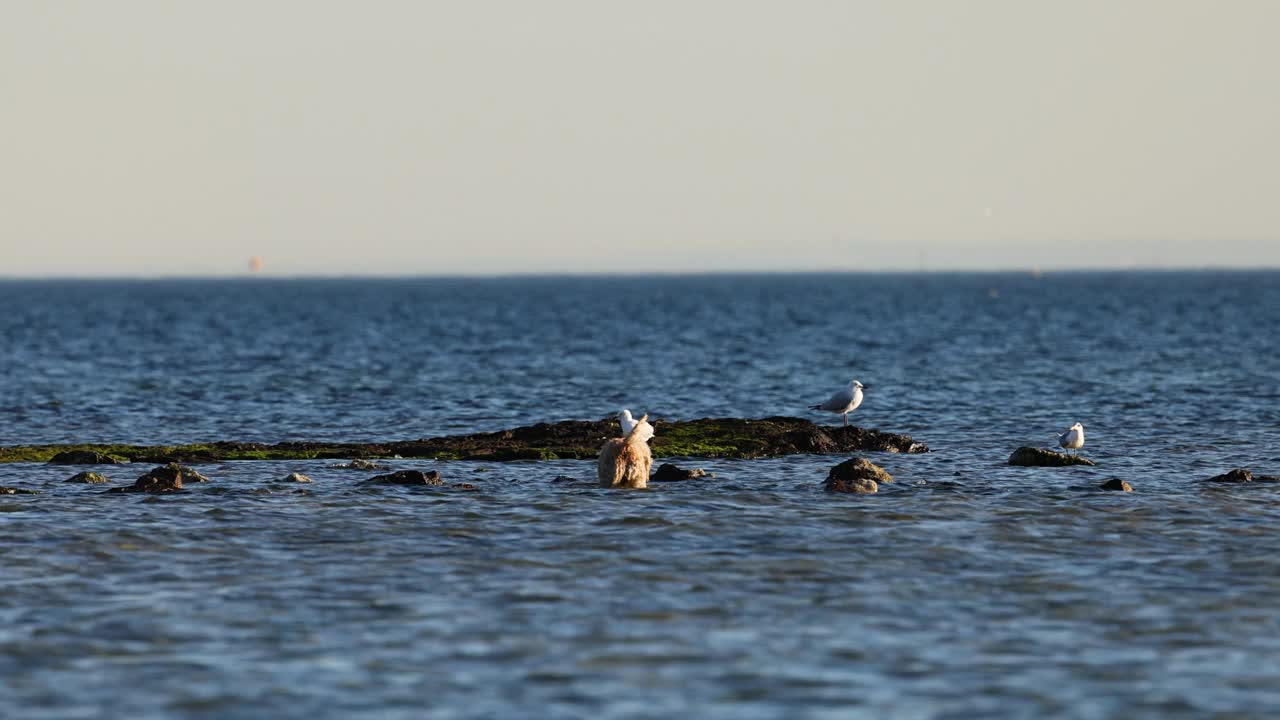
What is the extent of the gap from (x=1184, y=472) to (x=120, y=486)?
18.4 meters

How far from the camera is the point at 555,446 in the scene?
33.2 m

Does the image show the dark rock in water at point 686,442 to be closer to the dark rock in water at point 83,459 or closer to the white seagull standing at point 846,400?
the white seagull standing at point 846,400

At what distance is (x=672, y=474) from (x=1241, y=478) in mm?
9439

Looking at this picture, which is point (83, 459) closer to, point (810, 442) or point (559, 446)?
point (559, 446)

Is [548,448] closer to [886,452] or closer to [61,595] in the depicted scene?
[886,452]

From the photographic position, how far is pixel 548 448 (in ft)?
108

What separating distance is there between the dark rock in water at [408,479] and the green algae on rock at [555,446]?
4574 millimetres

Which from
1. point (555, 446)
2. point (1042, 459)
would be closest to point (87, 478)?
point (555, 446)

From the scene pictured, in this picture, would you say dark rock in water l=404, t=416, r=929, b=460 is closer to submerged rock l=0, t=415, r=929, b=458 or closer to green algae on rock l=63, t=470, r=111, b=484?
submerged rock l=0, t=415, r=929, b=458

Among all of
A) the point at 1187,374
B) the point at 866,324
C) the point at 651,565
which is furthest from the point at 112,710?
the point at 866,324

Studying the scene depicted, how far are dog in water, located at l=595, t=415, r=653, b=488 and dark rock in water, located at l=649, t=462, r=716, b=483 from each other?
2.22 ft

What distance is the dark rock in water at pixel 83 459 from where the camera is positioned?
1203 inches

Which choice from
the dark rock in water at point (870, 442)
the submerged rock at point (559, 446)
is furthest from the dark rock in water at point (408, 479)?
the dark rock in water at point (870, 442)

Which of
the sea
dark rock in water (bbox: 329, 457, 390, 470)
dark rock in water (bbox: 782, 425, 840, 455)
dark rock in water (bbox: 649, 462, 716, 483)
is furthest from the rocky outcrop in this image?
dark rock in water (bbox: 329, 457, 390, 470)
